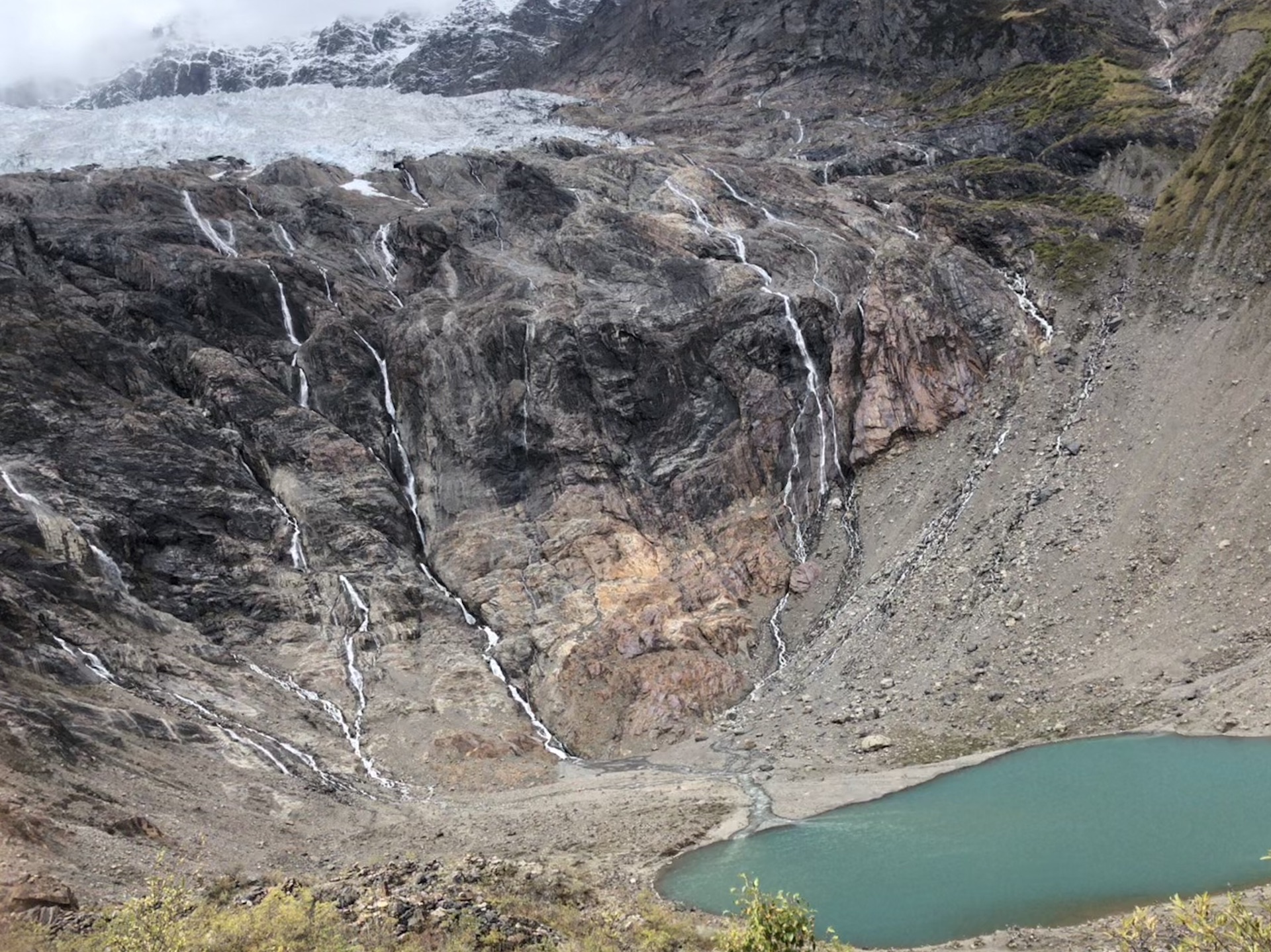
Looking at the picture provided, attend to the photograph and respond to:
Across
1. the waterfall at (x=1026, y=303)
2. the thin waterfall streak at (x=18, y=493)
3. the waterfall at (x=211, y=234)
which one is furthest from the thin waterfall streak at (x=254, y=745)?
the waterfall at (x=1026, y=303)

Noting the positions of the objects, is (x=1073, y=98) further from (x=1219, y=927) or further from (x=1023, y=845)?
(x=1219, y=927)

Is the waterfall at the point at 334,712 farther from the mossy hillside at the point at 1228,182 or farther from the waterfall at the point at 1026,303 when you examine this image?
the mossy hillside at the point at 1228,182

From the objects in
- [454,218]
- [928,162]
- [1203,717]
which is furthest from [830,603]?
[928,162]

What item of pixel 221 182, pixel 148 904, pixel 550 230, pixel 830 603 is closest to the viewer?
pixel 148 904

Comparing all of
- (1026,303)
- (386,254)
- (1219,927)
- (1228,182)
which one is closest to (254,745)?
(1219,927)

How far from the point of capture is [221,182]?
90000mm

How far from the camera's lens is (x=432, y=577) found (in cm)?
5881

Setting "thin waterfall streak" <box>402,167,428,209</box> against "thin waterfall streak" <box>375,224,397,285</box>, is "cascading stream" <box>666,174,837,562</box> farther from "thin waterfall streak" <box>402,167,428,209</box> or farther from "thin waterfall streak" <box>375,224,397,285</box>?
"thin waterfall streak" <box>402,167,428,209</box>

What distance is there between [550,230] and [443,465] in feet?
81.0

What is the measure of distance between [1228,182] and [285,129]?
115 m

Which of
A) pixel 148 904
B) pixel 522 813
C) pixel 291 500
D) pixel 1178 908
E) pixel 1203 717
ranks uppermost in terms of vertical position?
pixel 1178 908

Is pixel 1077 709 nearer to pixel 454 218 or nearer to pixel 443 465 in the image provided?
pixel 443 465

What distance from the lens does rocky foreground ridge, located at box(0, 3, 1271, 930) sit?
3816 centimetres

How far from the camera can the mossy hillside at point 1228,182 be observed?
180 ft
